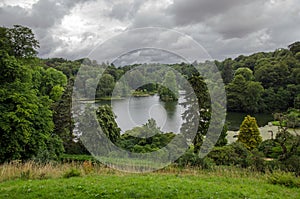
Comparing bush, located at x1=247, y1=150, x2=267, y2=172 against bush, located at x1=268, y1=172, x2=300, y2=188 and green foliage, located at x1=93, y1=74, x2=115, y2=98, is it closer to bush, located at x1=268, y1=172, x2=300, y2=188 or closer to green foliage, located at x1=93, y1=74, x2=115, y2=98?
bush, located at x1=268, y1=172, x2=300, y2=188

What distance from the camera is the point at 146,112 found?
12070mm

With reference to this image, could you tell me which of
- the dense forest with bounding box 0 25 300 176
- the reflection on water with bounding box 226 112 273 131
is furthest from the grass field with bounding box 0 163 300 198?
the reflection on water with bounding box 226 112 273 131

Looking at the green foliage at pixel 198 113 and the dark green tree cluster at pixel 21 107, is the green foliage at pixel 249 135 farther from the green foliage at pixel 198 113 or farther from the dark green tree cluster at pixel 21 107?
the dark green tree cluster at pixel 21 107

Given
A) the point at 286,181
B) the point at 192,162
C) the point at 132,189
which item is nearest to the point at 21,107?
the point at 192,162

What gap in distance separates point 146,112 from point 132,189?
20.5 ft

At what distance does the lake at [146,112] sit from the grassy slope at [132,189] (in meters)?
3.88

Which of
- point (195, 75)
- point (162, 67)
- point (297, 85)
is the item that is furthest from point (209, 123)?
point (297, 85)

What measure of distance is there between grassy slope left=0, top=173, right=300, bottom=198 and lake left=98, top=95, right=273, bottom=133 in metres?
3.88

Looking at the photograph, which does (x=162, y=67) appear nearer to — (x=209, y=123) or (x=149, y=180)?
(x=149, y=180)

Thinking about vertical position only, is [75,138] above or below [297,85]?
below

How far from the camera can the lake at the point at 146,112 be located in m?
11.2

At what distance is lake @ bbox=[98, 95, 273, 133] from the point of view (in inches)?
442

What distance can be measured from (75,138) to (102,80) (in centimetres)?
Result: 1027

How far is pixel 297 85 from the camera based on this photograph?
1532 inches
